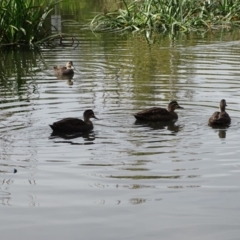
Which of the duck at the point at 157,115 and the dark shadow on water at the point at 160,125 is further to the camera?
the duck at the point at 157,115

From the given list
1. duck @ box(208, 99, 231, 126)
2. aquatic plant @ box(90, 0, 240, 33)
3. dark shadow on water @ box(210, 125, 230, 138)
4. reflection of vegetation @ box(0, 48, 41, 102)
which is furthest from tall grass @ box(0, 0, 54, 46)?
dark shadow on water @ box(210, 125, 230, 138)

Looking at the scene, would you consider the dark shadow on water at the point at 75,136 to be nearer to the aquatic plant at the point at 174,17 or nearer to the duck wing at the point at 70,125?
the duck wing at the point at 70,125

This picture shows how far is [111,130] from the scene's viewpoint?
35.0 ft

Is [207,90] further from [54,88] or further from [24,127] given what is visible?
[24,127]

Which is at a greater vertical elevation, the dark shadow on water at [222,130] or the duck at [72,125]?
the duck at [72,125]

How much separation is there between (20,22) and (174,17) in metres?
6.32

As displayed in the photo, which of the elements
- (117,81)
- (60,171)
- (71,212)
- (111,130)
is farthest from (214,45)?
(71,212)

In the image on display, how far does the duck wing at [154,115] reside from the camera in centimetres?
1113

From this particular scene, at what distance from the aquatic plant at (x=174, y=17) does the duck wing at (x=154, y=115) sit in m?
12.8

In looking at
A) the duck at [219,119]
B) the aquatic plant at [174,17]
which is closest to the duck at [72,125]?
the duck at [219,119]

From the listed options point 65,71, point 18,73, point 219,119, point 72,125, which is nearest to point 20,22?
point 18,73

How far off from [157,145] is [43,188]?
2.26 metres

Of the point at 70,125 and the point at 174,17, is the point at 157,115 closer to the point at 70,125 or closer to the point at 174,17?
the point at 70,125

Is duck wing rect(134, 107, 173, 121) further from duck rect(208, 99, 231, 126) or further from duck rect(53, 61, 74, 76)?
duck rect(53, 61, 74, 76)
